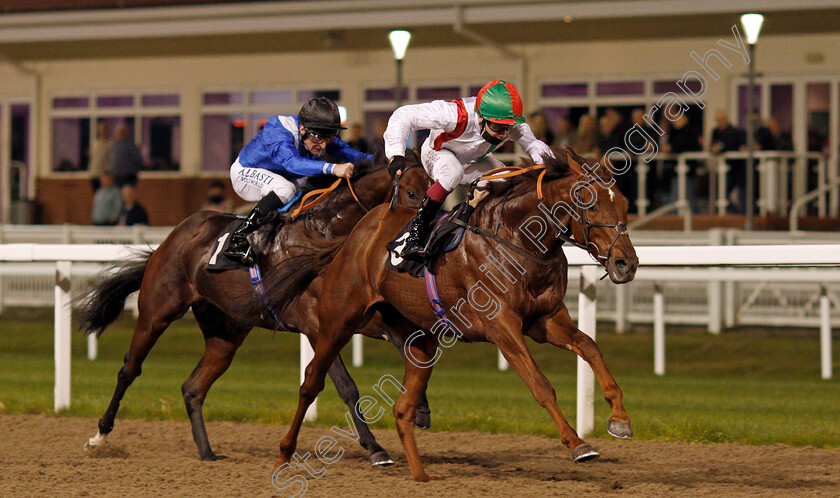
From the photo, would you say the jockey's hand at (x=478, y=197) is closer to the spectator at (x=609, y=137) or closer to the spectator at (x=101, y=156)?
the spectator at (x=609, y=137)

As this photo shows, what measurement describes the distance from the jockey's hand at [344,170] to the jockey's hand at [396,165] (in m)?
0.29

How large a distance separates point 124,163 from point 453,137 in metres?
10.5

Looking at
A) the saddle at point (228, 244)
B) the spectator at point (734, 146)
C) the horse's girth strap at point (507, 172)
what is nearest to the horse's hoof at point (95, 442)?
the saddle at point (228, 244)

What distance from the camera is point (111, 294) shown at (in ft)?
22.0

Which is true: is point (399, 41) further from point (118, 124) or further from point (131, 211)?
point (118, 124)

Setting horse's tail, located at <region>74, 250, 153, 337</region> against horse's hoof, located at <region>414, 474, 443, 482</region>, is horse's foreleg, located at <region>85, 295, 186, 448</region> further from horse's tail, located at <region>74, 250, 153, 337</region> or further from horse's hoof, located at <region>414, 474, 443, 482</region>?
horse's hoof, located at <region>414, 474, 443, 482</region>

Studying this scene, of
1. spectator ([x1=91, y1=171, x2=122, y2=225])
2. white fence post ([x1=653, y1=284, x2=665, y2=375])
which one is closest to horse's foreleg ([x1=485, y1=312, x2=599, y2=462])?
white fence post ([x1=653, y1=284, x2=665, y2=375])

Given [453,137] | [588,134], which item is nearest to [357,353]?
[588,134]

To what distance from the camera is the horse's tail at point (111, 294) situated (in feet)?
22.0

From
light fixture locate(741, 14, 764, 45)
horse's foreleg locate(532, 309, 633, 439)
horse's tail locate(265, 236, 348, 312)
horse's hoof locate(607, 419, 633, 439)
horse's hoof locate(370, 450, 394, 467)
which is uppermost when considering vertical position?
light fixture locate(741, 14, 764, 45)

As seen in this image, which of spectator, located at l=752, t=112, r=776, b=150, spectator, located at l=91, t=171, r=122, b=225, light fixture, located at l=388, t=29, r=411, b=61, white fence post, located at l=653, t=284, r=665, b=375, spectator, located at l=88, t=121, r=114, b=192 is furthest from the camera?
spectator, located at l=88, t=121, r=114, b=192

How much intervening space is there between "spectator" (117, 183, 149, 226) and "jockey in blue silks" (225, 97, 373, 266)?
787 cm

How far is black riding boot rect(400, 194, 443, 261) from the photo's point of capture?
514 cm

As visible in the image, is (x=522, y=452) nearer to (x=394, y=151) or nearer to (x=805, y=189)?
(x=394, y=151)
